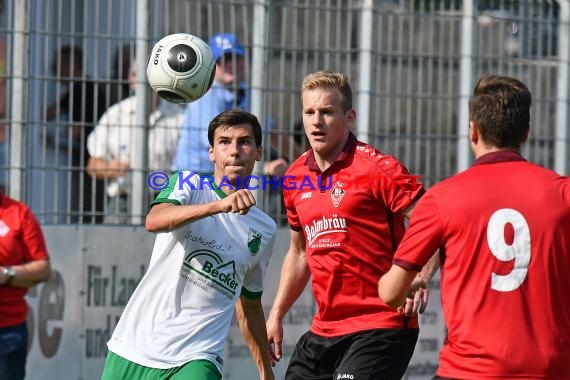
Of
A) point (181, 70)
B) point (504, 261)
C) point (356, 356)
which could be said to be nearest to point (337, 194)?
point (356, 356)

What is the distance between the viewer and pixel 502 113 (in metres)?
4.98

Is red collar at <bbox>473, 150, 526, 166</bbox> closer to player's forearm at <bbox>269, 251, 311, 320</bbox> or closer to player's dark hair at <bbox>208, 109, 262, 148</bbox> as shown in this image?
player's dark hair at <bbox>208, 109, 262, 148</bbox>

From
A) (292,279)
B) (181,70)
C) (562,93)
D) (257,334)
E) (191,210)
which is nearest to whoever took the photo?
(191,210)

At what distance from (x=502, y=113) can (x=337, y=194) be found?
6.85 ft

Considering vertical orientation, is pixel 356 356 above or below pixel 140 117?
below

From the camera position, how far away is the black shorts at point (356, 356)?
6809mm

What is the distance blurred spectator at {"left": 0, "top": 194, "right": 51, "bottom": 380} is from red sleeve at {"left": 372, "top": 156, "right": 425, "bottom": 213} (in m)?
3.46

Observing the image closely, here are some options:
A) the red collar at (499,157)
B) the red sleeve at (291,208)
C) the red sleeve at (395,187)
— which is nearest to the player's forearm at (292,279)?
the red sleeve at (291,208)

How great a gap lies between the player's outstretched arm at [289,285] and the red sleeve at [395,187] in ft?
2.57

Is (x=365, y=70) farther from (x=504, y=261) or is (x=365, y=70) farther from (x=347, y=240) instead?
(x=504, y=261)

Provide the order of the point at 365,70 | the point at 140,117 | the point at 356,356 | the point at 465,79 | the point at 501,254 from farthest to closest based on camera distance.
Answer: the point at 465,79 < the point at 365,70 < the point at 140,117 < the point at 356,356 < the point at 501,254

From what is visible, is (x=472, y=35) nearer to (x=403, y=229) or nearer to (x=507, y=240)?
(x=403, y=229)

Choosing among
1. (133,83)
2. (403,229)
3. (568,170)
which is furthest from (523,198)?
(568,170)

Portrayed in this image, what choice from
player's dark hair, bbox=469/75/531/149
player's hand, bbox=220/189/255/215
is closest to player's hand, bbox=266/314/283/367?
player's hand, bbox=220/189/255/215
